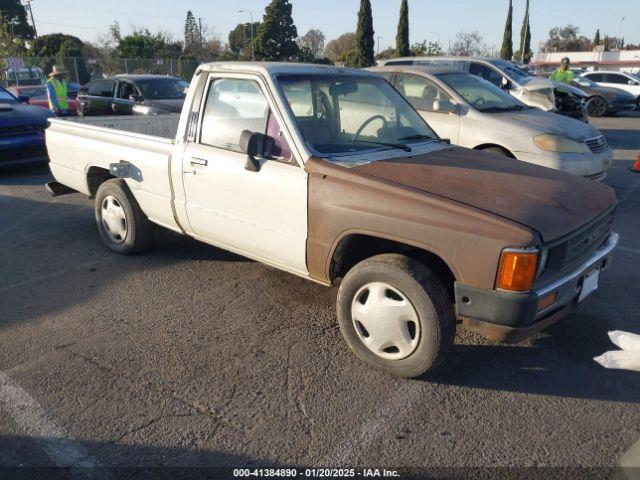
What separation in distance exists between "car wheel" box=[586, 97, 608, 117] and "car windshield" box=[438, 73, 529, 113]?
13.9 metres

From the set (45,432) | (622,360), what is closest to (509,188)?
(622,360)

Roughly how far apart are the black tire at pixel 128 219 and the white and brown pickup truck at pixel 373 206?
19 centimetres

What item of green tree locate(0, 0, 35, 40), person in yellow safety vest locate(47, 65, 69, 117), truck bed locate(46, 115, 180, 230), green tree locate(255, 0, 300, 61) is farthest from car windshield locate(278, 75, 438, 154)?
green tree locate(0, 0, 35, 40)

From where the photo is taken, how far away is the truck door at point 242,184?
11.9 feet

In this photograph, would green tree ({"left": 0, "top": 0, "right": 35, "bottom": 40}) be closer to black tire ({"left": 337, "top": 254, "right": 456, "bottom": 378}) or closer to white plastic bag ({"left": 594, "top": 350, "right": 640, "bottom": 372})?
black tire ({"left": 337, "top": 254, "right": 456, "bottom": 378})

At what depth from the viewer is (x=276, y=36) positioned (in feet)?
178

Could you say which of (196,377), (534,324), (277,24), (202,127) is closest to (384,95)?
(202,127)

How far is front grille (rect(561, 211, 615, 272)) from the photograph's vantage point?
302 cm

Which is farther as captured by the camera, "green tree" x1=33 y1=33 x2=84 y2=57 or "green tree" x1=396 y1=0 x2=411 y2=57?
"green tree" x1=33 y1=33 x2=84 y2=57

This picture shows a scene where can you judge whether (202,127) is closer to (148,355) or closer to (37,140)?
(148,355)

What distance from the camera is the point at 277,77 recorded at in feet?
12.8

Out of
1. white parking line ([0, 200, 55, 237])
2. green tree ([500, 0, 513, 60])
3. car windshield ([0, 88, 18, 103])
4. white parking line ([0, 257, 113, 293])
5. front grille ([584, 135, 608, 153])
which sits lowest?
white parking line ([0, 200, 55, 237])

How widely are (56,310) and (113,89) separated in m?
9.32

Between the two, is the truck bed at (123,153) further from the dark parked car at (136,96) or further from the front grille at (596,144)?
the front grille at (596,144)
